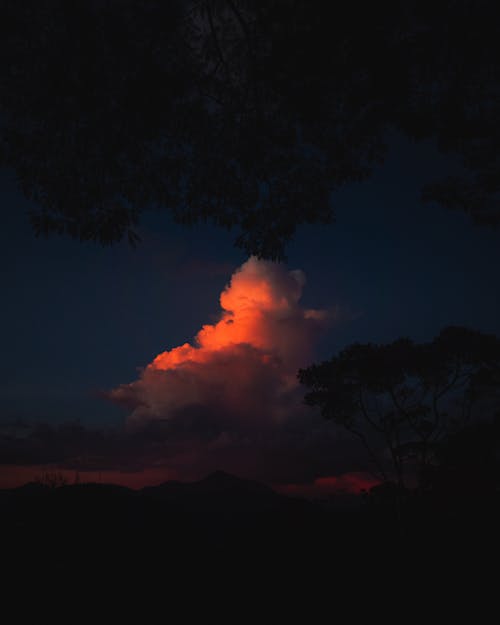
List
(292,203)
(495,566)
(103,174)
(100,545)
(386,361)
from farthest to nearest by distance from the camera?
1. (386,361)
2. (100,545)
3. (495,566)
4. (292,203)
5. (103,174)

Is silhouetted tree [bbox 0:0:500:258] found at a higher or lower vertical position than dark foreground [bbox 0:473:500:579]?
higher

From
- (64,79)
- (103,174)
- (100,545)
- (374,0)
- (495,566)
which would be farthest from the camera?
(100,545)

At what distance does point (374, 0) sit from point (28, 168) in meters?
6.74

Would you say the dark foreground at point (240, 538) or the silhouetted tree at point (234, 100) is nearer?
the silhouetted tree at point (234, 100)

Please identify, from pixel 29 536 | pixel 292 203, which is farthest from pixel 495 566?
pixel 29 536

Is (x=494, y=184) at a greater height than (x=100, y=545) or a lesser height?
greater

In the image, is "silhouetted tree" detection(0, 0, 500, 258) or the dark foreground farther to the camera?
the dark foreground

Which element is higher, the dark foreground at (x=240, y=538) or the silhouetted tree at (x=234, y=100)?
the silhouetted tree at (x=234, y=100)

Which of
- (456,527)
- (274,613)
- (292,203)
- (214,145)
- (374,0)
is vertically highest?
(374,0)

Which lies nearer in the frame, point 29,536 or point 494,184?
point 494,184

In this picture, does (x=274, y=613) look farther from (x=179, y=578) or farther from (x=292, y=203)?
(x=292, y=203)

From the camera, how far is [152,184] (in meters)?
8.20

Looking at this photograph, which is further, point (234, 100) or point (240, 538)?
point (240, 538)

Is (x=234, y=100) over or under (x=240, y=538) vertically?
over
